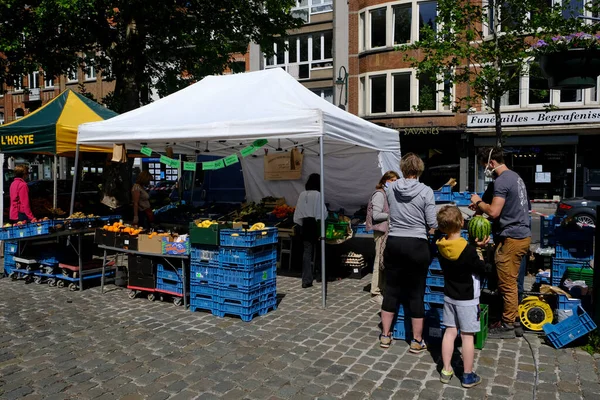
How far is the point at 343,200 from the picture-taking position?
448 inches

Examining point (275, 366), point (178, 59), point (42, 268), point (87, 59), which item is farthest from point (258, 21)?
point (275, 366)

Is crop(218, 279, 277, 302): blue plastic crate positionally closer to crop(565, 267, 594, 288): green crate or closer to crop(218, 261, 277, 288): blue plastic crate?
crop(218, 261, 277, 288): blue plastic crate

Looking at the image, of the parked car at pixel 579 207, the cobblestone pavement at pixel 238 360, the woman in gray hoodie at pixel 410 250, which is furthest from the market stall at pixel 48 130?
the parked car at pixel 579 207

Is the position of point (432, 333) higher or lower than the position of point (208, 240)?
lower

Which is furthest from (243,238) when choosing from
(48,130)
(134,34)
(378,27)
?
(378,27)

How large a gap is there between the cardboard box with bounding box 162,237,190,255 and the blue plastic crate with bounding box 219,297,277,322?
0.92 metres

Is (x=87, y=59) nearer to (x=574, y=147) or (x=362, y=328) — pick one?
(x=362, y=328)

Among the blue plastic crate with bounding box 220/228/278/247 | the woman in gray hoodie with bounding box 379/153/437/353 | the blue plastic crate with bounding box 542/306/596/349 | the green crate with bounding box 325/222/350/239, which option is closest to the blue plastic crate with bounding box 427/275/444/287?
the woman in gray hoodie with bounding box 379/153/437/353

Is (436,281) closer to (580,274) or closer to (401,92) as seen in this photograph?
(580,274)

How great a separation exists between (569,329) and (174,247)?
15.7ft

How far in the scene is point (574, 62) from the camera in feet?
13.9

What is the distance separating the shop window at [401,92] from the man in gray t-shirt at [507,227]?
19701 mm

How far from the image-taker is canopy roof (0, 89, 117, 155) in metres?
8.93

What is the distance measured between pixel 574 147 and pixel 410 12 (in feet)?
32.9
